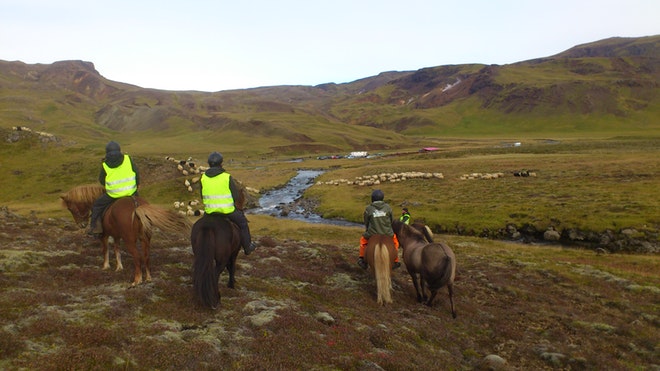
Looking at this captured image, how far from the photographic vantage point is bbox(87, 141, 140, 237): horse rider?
1205 cm

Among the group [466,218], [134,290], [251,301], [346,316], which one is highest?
[134,290]

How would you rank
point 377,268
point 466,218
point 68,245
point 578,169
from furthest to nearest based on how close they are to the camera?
1. point 578,169
2. point 466,218
3. point 68,245
4. point 377,268

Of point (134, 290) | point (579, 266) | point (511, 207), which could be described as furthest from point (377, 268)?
point (511, 207)

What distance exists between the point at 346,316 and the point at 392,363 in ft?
10.2

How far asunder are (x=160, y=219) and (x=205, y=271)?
2.82 m

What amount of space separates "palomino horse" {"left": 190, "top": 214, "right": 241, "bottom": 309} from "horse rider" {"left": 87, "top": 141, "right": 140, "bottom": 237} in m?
3.50

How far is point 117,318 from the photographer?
A: 871 centimetres

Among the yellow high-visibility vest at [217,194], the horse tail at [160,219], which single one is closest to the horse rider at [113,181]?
the horse tail at [160,219]

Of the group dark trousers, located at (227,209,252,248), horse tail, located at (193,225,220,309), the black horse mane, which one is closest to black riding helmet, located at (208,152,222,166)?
dark trousers, located at (227,209,252,248)

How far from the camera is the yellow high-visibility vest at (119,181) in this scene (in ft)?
39.4

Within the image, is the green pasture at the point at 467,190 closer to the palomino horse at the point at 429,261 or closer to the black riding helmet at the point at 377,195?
the palomino horse at the point at 429,261

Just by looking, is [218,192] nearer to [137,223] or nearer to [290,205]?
[137,223]

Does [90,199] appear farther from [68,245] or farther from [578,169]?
[578,169]

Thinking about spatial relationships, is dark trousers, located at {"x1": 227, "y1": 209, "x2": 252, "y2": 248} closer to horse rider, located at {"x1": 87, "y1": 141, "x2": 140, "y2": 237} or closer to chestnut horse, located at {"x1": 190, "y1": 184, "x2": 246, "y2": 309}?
chestnut horse, located at {"x1": 190, "y1": 184, "x2": 246, "y2": 309}
